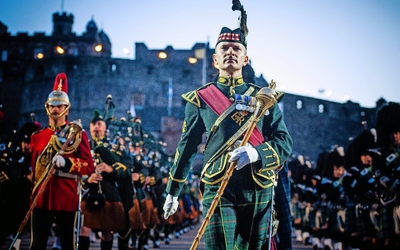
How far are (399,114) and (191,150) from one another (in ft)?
20.9

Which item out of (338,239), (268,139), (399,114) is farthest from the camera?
(338,239)

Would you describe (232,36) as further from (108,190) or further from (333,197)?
(333,197)

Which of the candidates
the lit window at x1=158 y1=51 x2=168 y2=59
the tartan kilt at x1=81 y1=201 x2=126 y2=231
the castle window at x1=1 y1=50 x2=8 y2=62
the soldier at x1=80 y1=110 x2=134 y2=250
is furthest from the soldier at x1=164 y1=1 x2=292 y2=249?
the castle window at x1=1 y1=50 x2=8 y2=62

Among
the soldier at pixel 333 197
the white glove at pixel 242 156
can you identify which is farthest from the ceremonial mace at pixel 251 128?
the soldier at pixel 333 197

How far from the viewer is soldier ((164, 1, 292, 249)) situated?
494 cm

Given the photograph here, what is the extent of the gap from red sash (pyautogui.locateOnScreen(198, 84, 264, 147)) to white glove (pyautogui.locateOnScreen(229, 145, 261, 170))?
0.28 m

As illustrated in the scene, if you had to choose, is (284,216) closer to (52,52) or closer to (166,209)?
(166,209)

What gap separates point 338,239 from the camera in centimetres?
1347

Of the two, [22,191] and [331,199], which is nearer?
[22,191]

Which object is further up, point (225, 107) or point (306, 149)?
point (306, 149)

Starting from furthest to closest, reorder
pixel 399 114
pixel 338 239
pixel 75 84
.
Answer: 1. pixel 75 84
2. pixel 338 239
3. pixel 399 114

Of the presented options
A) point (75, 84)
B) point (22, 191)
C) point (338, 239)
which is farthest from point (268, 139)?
point (75, 84)

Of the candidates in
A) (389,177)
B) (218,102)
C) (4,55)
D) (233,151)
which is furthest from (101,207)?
(4,55)

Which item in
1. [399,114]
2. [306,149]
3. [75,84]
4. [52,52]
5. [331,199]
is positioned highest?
[52,52]
